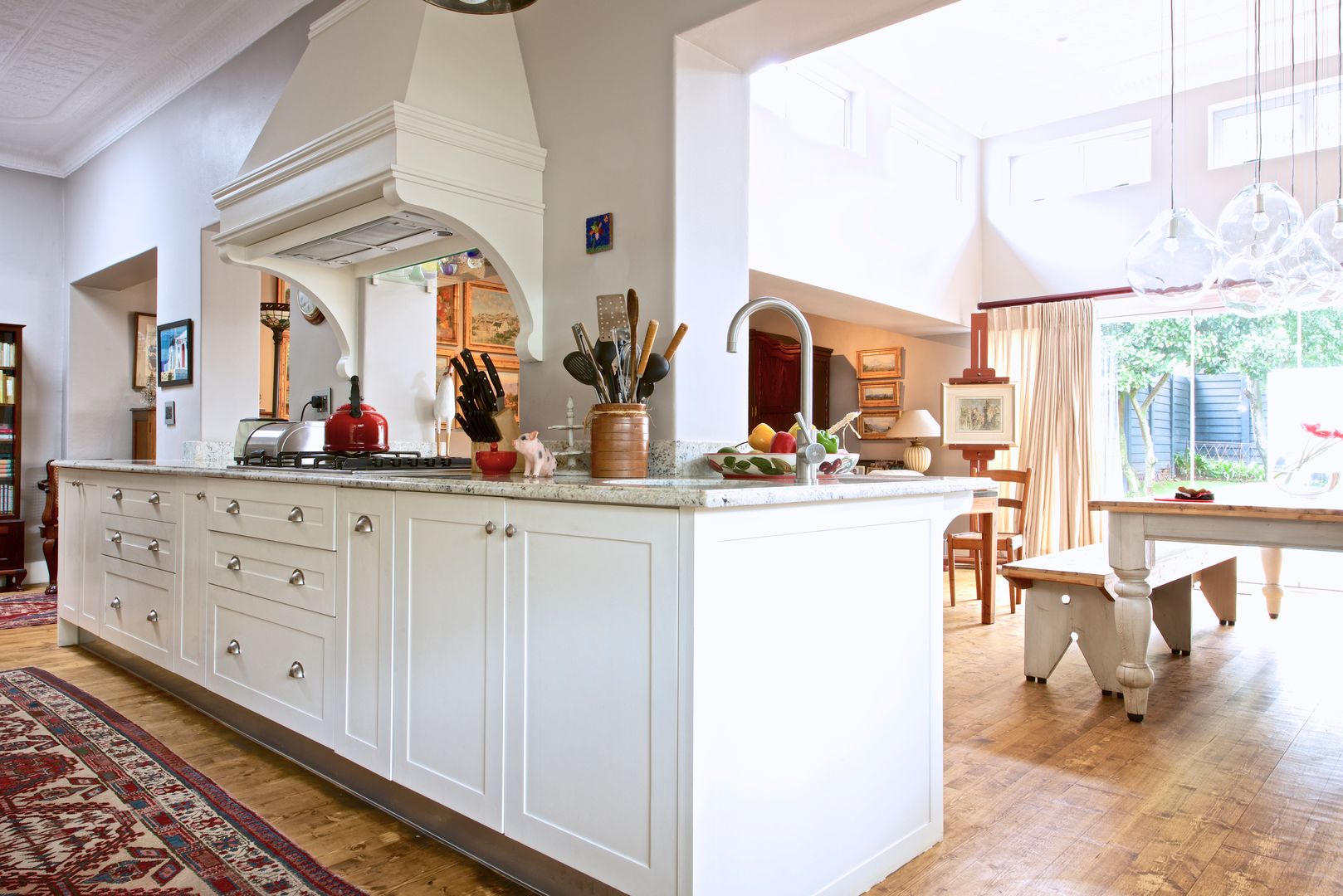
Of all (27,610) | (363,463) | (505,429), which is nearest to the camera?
(505,429)

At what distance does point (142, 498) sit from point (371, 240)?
4.47 feet

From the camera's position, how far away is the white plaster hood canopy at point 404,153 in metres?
2.53

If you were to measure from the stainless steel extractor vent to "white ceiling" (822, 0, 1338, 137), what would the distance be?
3.78 metres

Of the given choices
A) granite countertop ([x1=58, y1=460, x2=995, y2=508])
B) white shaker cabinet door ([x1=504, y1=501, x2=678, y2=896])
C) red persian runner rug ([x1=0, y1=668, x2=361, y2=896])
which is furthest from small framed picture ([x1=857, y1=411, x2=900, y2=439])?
white shaker cabinet door ([x1=504, y1=501, x2=678, y2=896])

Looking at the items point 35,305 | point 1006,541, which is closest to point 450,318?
point 35,305

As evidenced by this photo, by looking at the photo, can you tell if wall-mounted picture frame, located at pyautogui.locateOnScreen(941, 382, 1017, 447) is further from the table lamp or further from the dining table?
the dining table

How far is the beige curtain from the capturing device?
7.10 meters

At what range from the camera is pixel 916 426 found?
7.77 metres

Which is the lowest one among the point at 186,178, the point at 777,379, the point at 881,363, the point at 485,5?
the point at 777,379

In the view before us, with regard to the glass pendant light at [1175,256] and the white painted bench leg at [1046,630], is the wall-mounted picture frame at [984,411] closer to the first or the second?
the white painted bench leg at [1046,630]

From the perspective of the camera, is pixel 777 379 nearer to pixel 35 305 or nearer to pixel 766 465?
pixel 35 305

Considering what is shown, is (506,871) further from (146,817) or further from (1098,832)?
(1098,832)

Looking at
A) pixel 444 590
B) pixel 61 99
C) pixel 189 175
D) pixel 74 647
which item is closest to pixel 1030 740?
pixel 444 590

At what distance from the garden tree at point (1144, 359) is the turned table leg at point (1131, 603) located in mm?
4224
